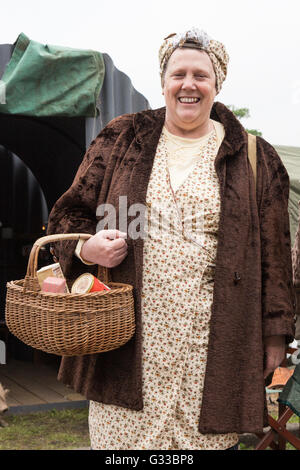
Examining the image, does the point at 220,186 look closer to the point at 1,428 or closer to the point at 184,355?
the point at 184,355

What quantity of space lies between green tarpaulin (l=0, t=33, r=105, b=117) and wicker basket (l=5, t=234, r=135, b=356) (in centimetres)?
279

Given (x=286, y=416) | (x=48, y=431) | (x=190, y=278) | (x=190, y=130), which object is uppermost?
(x=190, y=130)

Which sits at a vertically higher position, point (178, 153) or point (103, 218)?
point (178, 153)

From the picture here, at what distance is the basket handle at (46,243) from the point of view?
175 centimetres

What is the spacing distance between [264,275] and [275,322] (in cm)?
16

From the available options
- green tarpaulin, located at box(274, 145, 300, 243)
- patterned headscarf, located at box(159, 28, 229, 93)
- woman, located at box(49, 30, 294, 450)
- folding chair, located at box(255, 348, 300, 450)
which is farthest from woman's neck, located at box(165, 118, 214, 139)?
green tarpaulin, located at box(274, 145, 300, 243)

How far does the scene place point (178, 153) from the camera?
205 centimetres

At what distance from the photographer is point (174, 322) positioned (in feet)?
6.21

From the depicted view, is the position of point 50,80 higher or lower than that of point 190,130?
higher

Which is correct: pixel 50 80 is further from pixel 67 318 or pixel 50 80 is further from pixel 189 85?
pixel 67 318

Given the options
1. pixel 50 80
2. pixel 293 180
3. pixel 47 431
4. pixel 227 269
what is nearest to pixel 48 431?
pixel 47 431

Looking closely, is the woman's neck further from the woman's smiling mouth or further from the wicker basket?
the wicker basket

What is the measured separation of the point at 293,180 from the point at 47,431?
3.38 m
